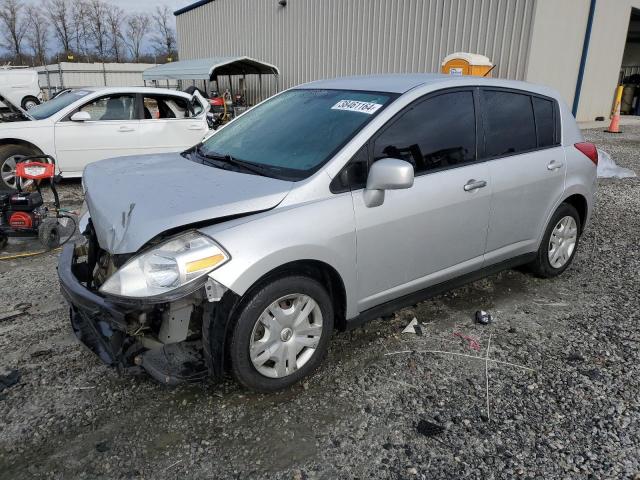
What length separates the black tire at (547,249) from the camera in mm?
4285

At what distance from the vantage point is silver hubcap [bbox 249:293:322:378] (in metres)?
2.68

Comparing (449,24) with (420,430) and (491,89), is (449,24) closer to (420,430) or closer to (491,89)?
(491,89)

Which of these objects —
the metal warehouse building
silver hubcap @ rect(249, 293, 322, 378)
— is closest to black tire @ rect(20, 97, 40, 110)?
the metal warehouse building

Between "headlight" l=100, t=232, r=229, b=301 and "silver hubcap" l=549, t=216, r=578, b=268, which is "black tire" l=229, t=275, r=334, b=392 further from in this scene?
"silver hubcap" l=549, t=216, r=578, b=268

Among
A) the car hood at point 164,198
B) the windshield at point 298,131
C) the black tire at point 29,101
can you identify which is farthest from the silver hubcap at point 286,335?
the black tire at point 29,101

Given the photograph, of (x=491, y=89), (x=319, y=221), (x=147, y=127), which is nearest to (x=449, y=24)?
(x=147, y=127)

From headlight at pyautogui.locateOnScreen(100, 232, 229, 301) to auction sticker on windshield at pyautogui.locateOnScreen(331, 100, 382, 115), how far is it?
1345 millimetres

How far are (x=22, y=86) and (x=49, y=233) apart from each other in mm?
16915

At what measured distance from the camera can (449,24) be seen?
12484 millimetres

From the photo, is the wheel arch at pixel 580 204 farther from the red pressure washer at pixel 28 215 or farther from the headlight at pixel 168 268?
the red pressure washer at pixel 28 215

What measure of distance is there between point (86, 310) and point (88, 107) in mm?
6320

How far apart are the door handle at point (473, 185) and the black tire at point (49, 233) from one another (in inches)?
158

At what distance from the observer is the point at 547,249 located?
436 cm

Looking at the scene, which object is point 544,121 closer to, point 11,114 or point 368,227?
point 368,227
